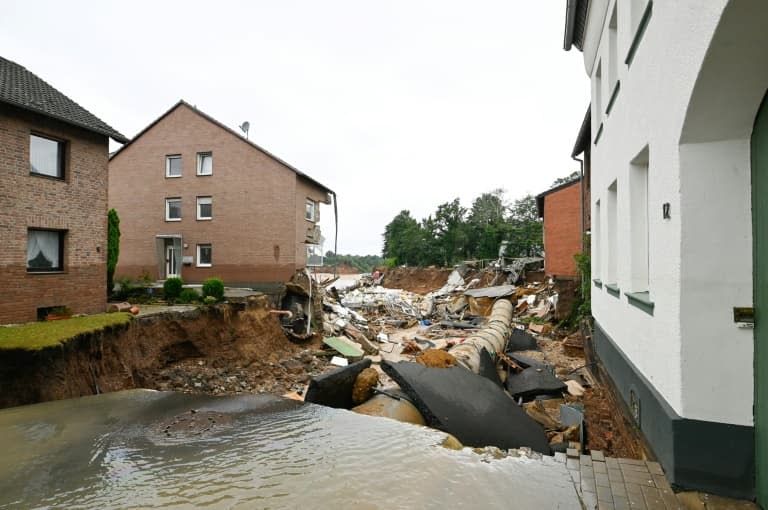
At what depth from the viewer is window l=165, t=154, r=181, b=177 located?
22.1 m

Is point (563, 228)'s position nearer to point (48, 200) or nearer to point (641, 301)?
point (641, 301)

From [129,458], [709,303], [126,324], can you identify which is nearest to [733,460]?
[709,303]

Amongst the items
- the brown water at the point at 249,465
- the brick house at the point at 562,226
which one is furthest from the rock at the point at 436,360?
the brick house at the point at 562,226

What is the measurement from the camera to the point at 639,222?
16.0 ft

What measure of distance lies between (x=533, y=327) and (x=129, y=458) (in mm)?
14113

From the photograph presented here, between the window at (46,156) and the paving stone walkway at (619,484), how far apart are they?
13.4 m

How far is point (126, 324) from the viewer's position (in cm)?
924

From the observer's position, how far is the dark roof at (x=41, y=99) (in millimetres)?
10109

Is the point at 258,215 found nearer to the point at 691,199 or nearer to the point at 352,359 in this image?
the point at 352,359

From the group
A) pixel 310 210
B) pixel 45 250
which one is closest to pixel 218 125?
pixel 310 210

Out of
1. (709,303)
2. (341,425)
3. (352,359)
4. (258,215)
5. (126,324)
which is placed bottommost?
(352,359)

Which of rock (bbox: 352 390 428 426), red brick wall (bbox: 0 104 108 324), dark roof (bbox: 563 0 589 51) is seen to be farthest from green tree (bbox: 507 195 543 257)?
rock (bbox: 352 390 428 426)

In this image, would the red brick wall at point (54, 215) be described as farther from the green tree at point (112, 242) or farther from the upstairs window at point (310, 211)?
the upstairs window at point (310, 211)

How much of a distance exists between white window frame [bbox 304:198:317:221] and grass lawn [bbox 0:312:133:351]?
13351mm
